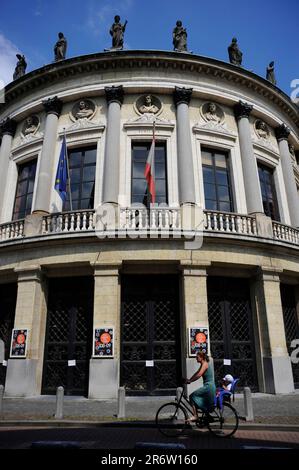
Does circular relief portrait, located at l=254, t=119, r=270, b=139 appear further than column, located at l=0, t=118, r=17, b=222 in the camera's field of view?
Yes

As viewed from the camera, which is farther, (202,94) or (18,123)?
(18,123)

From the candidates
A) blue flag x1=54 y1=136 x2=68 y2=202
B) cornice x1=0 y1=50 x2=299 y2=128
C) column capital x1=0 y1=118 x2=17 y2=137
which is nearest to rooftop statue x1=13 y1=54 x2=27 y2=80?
cornice x1=0 y1=50 x2=299 y2=128

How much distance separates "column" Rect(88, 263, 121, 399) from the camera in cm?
1155

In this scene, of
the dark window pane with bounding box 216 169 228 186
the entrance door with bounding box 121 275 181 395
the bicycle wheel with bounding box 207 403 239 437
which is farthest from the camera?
the dark window pane with bounding box 216 169 228 186

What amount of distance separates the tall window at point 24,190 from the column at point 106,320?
6.25 m

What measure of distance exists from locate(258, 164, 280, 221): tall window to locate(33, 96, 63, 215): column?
35.4ft

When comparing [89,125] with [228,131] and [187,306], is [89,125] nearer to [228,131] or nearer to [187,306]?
[228,131]

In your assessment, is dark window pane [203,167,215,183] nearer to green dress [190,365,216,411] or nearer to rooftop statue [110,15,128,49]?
rooftop statue [110,15,128,49]

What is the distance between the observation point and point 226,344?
1330 cm

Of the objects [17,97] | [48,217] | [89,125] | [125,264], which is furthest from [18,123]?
[125,264]

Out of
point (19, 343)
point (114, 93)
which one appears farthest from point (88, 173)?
point (19, 343)

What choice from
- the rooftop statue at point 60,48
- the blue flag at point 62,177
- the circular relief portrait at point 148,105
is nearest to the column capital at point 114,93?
the circular relief portrait at point 148,105

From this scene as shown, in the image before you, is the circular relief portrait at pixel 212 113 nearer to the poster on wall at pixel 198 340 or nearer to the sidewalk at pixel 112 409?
the poster on wall at pixel 198 340

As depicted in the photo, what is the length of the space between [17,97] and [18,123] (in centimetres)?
143
